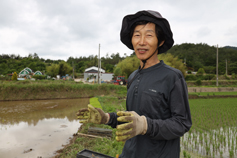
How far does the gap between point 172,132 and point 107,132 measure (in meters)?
4.41

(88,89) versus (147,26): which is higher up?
(147,26)

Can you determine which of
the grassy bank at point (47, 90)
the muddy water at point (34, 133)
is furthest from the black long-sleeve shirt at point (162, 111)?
the grassy bank at point (47, 90)

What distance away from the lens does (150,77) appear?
101cm

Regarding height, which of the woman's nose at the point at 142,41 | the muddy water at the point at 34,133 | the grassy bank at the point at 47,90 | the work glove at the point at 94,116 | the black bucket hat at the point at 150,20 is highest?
the black bucket hat at the point at 150,20

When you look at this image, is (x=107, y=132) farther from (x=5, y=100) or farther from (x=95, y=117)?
(x=5, y=100)

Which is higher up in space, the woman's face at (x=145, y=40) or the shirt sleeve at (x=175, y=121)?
the woman's face at (x=145, y=40)

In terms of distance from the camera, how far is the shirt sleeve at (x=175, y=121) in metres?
0.84

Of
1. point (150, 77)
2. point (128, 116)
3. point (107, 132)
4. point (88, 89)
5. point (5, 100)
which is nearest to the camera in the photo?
point (128, 116)

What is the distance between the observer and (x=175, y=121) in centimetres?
88

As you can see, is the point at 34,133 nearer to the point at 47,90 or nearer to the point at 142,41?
the point at 142,41

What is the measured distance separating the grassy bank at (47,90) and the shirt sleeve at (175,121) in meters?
15.9

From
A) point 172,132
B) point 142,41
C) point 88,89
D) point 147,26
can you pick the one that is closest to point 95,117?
point 172,132

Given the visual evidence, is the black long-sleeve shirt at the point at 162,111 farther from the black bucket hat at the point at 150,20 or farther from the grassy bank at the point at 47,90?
the grassy bank at the point at 47,90

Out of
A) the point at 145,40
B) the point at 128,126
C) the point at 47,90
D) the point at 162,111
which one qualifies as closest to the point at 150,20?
the point at 145,40
